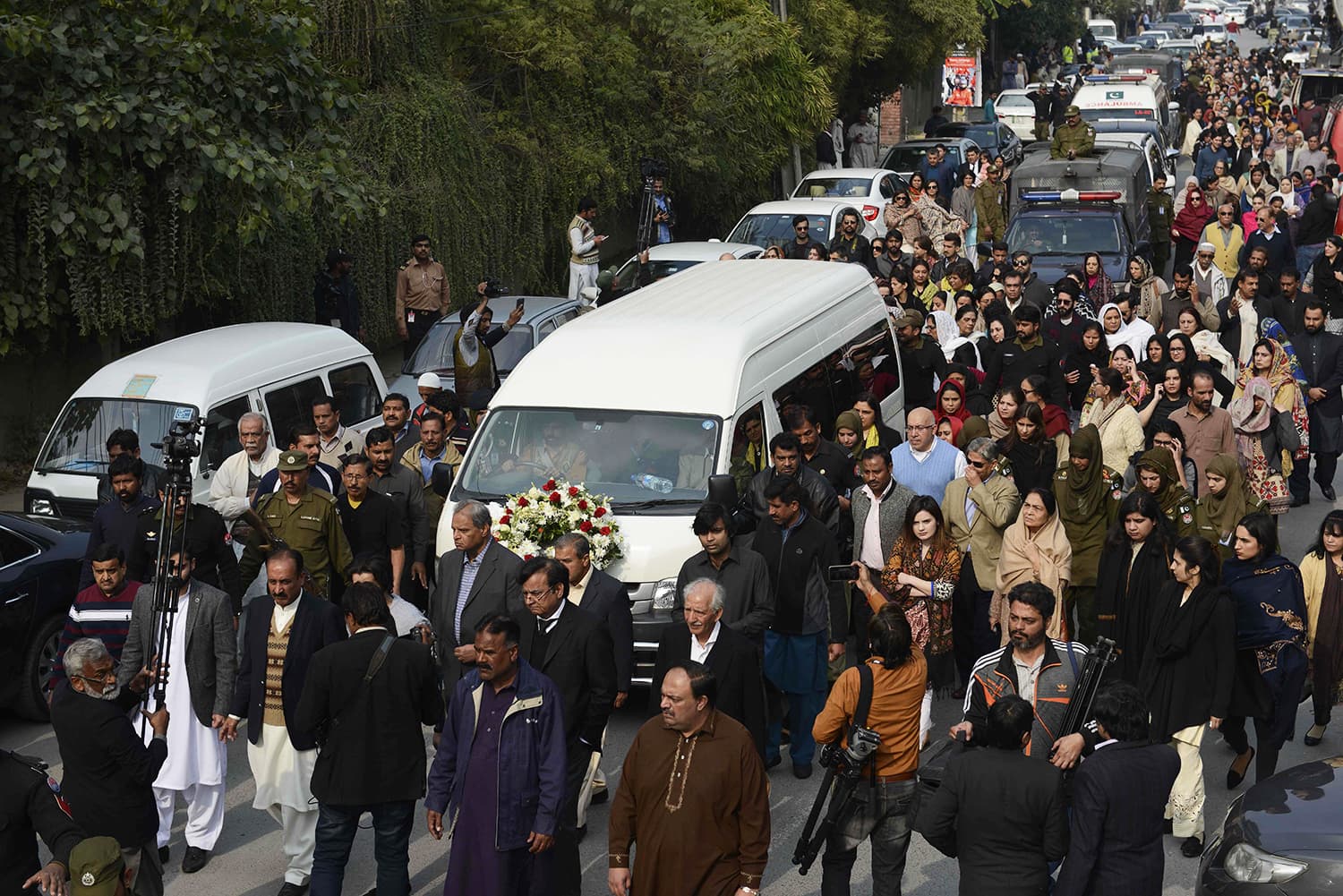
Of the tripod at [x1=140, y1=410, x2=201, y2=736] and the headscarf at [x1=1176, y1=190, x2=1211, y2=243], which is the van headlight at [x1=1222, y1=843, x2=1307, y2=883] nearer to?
the tripod at [x1=140, y1=410, x2=201, y2=736]

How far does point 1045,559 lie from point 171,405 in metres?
6.18

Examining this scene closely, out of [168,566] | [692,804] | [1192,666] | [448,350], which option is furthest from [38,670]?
[1192,666]

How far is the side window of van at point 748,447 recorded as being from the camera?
10266 millimetres

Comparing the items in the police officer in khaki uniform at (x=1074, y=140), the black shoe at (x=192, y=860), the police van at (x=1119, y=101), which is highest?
the police van at (x=1119, y=101)

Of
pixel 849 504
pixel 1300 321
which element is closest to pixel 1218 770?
pixel 849 504

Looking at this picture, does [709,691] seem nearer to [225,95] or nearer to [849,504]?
[849,504]

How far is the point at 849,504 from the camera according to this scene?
410 inches

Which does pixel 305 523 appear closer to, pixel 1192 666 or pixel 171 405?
pixel 171 405

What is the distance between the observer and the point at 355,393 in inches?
525

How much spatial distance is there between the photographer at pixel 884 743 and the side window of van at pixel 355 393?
23.5 feet

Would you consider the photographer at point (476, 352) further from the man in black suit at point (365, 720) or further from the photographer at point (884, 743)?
the photographer at point (884, 743)

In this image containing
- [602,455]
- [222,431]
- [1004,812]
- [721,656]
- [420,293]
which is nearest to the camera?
[1004,812]

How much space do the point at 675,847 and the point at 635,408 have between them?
14.9ft

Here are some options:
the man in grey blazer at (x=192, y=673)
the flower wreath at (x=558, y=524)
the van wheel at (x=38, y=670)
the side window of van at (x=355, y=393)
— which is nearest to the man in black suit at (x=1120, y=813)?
the flower wreath at (x=558, y=524)
